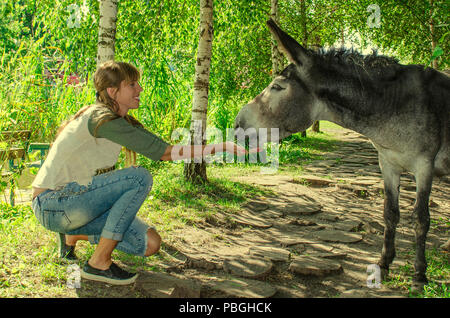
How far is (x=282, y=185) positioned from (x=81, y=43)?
14.4ft

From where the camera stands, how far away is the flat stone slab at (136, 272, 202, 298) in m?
2.97

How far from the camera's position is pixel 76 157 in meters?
3.04

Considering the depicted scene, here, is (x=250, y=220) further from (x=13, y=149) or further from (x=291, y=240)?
(x=13, y=149)

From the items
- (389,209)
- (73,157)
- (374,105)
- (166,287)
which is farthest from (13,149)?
(389,209)

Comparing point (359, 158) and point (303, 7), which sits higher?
point (303, 7)

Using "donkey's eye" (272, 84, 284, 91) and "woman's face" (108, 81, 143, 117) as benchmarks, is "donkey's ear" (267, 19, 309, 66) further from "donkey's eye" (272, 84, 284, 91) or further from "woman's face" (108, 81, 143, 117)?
"woman's face" (108, 81, 143, 117)

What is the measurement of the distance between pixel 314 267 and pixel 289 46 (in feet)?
6.55

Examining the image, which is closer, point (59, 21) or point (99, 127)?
point (99, 127)

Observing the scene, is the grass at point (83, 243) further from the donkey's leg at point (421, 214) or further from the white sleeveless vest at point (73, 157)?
the donkey's leg at point (421, 214)

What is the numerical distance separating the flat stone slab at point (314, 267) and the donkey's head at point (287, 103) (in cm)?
129

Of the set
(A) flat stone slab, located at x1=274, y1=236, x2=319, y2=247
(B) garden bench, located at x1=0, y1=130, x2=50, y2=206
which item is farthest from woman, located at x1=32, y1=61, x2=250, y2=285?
(B) garden bench, located at x1=0, y1=130, x2=50, y2=206

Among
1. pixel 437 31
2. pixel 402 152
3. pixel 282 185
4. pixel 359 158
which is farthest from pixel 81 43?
pixel 437 31

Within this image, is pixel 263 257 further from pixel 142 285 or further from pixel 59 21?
pixel 59 21

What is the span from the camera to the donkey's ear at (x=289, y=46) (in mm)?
3020
